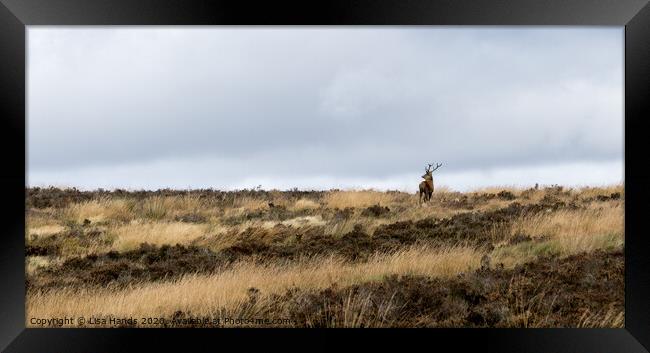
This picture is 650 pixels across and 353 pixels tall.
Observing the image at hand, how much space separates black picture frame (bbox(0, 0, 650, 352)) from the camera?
530 centimetres

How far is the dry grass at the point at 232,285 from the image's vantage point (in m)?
6.91

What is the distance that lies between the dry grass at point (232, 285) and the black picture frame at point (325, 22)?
4.37 ft

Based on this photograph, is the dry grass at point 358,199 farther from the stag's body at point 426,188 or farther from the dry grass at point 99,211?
the dry grass at point 99,211

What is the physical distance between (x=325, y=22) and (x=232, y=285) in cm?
378

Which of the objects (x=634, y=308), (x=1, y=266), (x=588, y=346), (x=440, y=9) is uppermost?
(x=440, y=9)

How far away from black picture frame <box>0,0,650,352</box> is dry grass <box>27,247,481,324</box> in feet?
4.37

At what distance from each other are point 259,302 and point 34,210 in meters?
11.2

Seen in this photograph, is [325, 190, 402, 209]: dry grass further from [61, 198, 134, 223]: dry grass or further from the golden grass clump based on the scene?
[61, 198, 134, 223]: dry grass

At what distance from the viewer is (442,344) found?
533 centimetres

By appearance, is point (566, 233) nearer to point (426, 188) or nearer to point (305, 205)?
point (426, 188)

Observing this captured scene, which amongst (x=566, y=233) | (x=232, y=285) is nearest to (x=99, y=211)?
(x=232, y=285)

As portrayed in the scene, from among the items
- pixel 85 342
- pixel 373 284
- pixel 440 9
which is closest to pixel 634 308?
pixel 373 284

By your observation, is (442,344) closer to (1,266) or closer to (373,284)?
(373,284)

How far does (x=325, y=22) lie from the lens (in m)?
5.55
